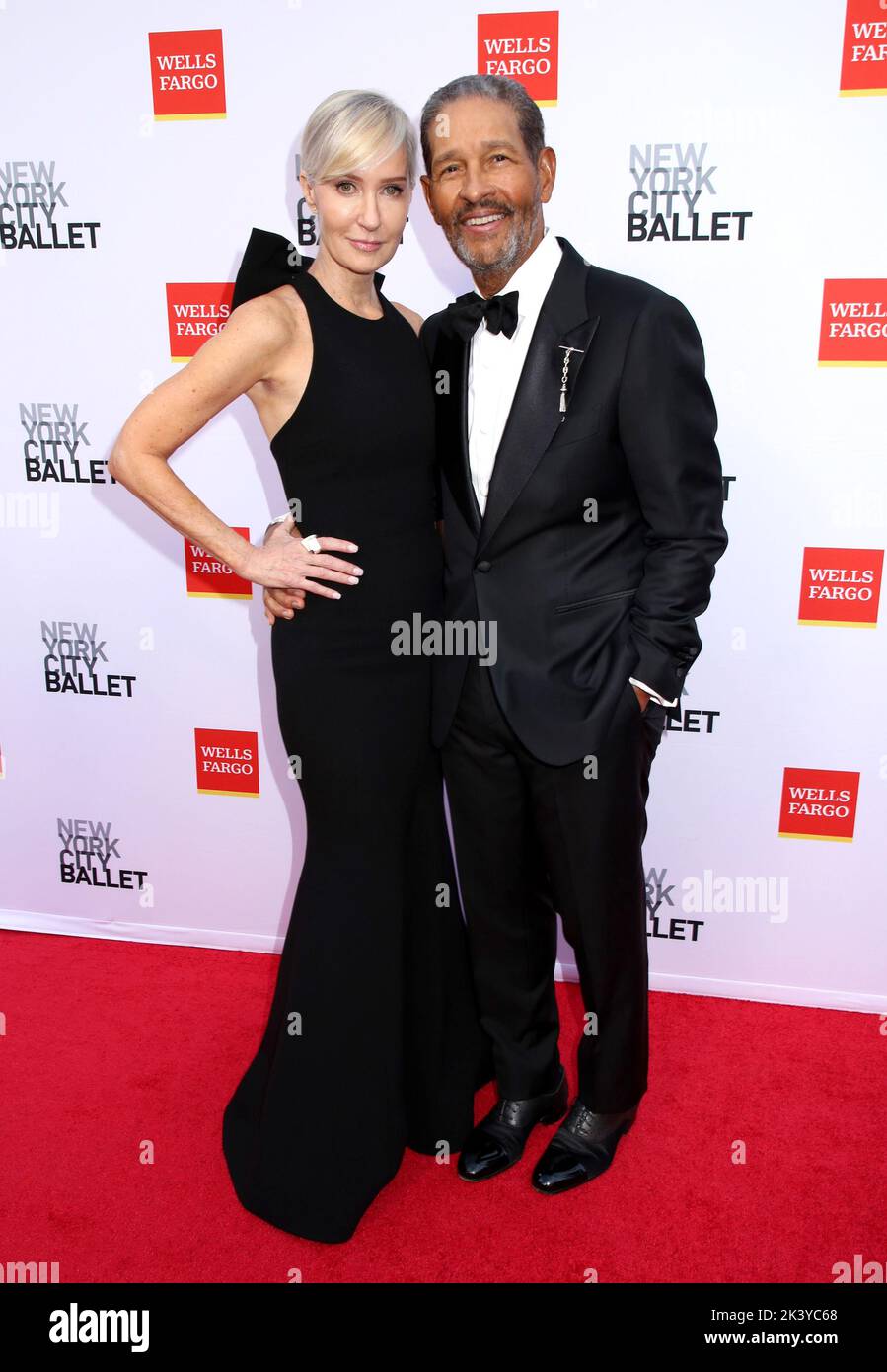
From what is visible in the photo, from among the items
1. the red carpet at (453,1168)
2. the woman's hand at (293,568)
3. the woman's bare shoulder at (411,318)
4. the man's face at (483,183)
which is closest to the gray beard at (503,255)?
the man's face at (483,183)

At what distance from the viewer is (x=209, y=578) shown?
10.9ft

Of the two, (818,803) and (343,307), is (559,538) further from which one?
(818,803)

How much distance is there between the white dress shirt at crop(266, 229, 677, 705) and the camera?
2205 mm

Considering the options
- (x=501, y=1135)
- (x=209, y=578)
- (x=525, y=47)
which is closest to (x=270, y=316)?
(x=525, y=47)

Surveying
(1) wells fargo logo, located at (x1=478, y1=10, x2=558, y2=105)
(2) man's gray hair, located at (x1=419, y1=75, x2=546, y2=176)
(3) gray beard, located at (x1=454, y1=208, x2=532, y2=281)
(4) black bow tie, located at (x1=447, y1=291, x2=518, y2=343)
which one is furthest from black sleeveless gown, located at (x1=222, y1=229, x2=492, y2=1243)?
(1) wells fargo logo, located at (x1=478, y1=10, x2=558, y2=105)

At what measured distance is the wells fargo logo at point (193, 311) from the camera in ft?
10.1

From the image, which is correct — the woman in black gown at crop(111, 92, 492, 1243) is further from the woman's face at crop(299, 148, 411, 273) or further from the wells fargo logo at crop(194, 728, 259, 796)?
the wells fargo logo at crop(194, 728, 259, 796)

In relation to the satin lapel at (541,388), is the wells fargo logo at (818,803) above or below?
below

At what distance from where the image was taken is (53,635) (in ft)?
11.4

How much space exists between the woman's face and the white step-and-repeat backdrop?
861 mm

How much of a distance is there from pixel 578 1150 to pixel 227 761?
1568 millimetres

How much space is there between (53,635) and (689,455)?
2155 mm

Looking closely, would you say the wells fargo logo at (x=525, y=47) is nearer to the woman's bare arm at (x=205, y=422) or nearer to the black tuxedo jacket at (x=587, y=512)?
the black tuxedo jacket at (x=587, y=512)

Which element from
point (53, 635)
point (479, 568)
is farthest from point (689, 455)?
point (53, 635)
